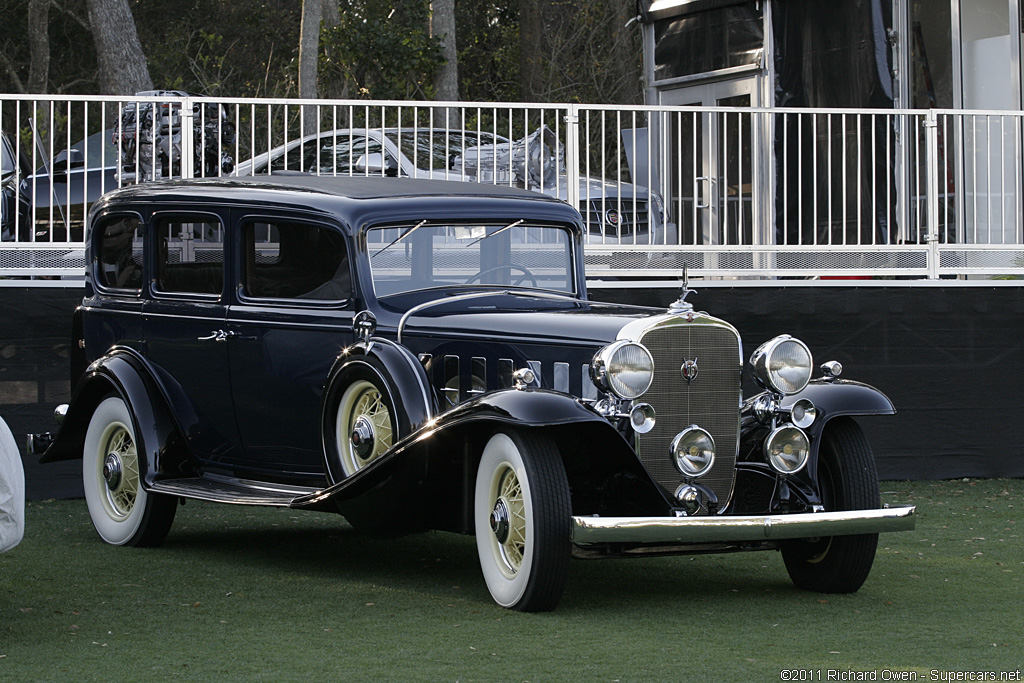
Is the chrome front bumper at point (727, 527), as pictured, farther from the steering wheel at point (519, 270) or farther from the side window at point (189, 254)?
the side window at point (189, 254)

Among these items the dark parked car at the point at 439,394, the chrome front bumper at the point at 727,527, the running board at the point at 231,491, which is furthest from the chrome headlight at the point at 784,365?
the running board at the point at 231,491

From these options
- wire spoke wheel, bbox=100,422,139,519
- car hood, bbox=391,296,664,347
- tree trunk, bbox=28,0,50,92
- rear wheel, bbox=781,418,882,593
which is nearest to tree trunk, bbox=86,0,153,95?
tree trunk, bbox=28,0,50,92

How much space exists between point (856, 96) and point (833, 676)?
27.3 ft

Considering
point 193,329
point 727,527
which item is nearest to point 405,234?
point 193,329

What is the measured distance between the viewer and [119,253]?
25.4ft

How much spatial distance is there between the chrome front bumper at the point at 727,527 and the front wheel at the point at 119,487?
9.28ft

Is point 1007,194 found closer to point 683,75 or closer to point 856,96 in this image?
point 856,96

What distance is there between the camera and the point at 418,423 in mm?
5898

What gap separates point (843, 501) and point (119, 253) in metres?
4.11

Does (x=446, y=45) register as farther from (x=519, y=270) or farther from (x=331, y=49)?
(x=519, y=270)

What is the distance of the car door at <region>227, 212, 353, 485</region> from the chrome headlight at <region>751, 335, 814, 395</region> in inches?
74.4

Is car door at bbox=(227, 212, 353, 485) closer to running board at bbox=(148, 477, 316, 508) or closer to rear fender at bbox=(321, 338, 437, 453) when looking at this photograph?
running board at bbox=(148, 477, 316, 508)

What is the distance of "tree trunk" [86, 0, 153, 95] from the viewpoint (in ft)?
62.8

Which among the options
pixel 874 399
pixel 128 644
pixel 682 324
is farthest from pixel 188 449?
pixel 874 399
